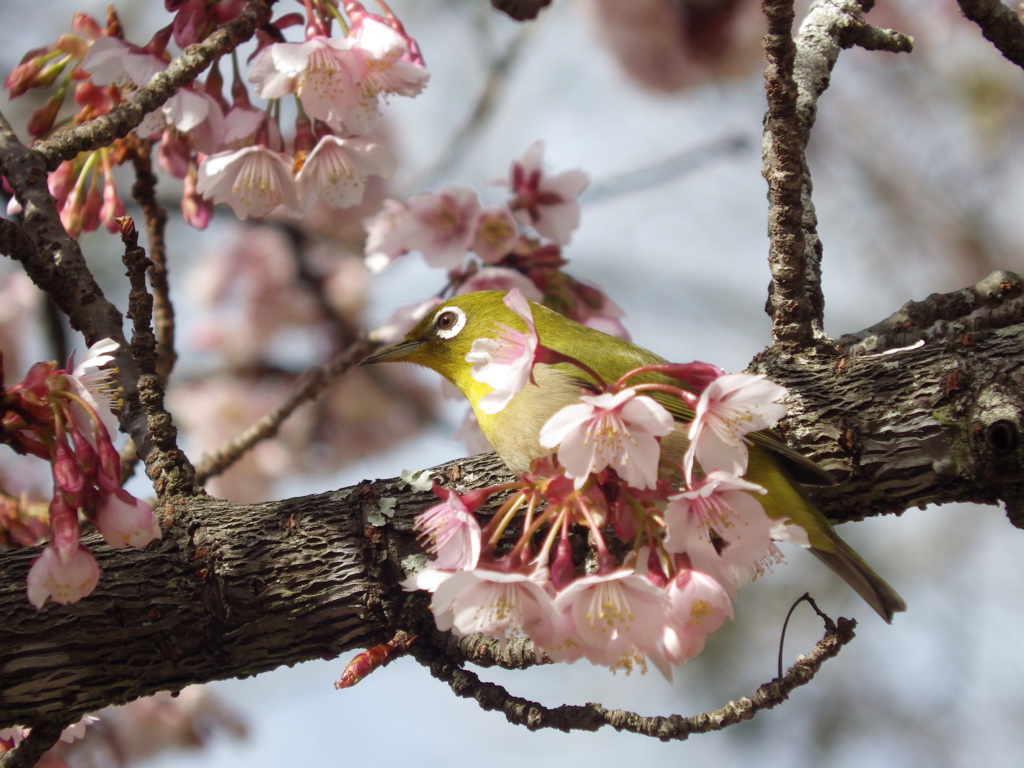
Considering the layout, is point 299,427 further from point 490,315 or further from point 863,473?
point 863,473

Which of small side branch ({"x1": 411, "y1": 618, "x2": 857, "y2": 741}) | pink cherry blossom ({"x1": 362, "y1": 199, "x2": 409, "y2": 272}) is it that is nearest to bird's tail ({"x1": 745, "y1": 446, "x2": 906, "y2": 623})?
small side branch ({"x1": 411, "y1": 618, "x2": 857, "y2": 741})

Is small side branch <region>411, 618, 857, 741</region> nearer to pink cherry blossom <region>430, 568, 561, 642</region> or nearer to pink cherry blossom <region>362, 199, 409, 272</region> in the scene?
pink cherry blossom <region>430, 568, 561, 642</region>

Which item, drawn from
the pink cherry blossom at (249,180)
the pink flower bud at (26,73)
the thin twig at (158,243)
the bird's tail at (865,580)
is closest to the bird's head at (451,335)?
the pink cherry blossom at (249,180)

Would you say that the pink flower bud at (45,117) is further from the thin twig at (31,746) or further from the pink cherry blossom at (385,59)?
the thin twig at (31,746)

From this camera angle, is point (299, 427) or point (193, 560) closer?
point (193, 560)

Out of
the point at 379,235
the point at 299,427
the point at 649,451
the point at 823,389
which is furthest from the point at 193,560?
the point at 299,427

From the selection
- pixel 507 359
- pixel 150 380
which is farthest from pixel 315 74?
pixel 507 359

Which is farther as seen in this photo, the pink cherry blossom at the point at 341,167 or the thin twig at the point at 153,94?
the pink cherry blossom at the point at 341,167
